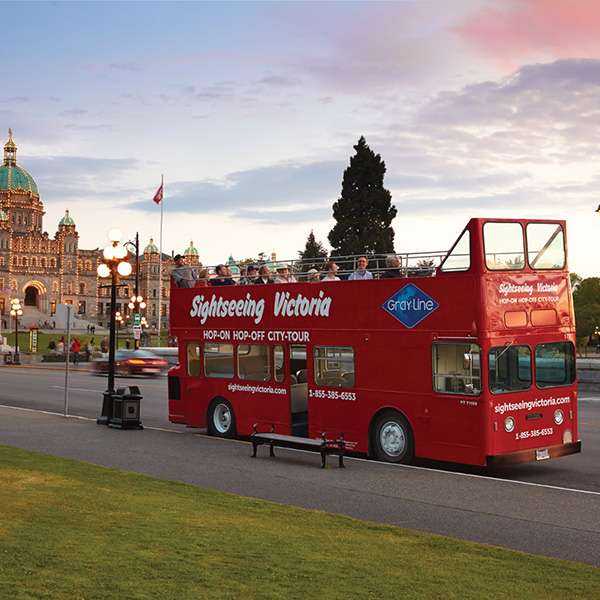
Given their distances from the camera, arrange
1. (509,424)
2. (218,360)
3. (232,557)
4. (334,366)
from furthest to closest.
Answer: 1. (218,360)
2. (334,366)
3. (509,424)
4. (232,557)

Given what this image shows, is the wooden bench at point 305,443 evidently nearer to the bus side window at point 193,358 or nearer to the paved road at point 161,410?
the paved road at point 161,410

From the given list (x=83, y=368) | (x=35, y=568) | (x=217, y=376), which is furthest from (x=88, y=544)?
(x=83, y=368)

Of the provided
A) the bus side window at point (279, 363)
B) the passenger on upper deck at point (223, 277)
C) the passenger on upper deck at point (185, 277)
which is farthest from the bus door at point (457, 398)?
the passenger on upper deck at point (185, 277)

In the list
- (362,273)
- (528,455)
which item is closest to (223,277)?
(362,273)

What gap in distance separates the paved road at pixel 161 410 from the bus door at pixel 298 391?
8.98 feet

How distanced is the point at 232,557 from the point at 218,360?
425 inches

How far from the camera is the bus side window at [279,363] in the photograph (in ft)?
58.1

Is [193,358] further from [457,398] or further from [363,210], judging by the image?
[363,210]

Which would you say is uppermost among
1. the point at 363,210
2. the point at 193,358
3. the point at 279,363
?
the point at 363,210

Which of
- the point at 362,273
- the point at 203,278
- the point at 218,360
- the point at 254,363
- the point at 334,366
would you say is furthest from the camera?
the point at 203,278

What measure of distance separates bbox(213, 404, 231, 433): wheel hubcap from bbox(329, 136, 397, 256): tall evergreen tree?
4639 centimetres

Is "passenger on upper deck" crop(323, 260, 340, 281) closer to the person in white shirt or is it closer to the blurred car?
the person in white shirt

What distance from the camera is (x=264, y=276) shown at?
1819cm

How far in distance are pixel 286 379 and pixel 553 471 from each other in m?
5.20
